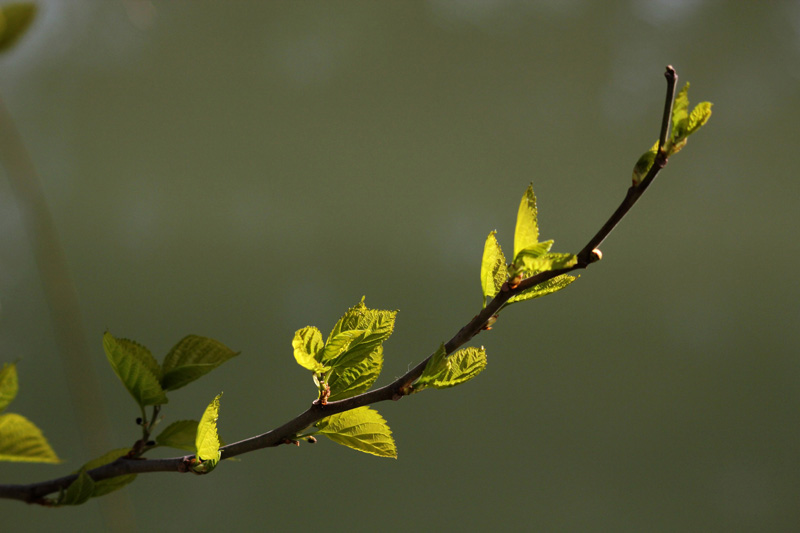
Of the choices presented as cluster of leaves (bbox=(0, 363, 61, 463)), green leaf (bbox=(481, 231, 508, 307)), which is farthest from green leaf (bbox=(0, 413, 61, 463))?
green leaf (bbox=(481, 231, 508, 307))

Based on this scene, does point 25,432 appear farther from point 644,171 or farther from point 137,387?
point 644,171

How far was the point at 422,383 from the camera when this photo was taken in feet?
0.49

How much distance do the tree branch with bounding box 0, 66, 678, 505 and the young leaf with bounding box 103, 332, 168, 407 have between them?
2 cm

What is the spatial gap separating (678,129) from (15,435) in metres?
0.16

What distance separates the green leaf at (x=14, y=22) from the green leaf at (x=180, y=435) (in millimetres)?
Answer: 100

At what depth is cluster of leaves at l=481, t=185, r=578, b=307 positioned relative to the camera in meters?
0.13

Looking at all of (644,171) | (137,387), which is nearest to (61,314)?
(137,387)

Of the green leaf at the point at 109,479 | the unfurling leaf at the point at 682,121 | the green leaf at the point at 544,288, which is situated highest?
the unfurling leaf at the point at 682,121

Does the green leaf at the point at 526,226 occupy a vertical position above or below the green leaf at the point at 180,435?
above

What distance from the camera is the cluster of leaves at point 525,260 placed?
0.44ft

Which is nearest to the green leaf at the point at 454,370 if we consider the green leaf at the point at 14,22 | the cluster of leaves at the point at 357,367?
the cluster of leaves at the point at 357,367

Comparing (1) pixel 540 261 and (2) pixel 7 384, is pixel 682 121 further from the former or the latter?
(2) pixel 7 384

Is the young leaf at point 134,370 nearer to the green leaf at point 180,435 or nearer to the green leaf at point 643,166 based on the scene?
the green leaf at point 180,435

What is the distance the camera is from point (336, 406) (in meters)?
0.15
